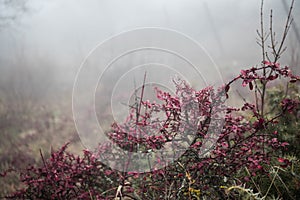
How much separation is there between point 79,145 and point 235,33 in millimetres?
30028

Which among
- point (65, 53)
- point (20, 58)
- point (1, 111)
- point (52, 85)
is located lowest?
point (1, 111)

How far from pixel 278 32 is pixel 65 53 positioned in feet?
62.1

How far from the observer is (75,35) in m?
25.0

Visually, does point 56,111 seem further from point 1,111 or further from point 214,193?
point 214,193

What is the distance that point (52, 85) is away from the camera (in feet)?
49.4

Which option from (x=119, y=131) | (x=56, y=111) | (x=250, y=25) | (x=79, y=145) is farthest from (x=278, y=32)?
(x=119, y=131)

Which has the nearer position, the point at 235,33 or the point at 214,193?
the point at 214,193

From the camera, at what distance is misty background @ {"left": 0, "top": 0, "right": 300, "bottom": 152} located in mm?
10477

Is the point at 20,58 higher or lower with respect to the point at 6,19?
higher

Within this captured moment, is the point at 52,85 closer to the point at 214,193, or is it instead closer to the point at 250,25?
the point at 214,193

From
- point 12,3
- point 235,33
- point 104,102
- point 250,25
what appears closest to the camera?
point 12,3

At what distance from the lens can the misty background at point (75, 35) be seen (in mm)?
10477

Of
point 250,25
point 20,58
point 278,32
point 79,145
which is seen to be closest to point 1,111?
point 79,145

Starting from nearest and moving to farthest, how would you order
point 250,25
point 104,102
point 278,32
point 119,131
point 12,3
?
point 119,131 < point 12,3 < point 104,102 < point 278,32 < point 250,25
